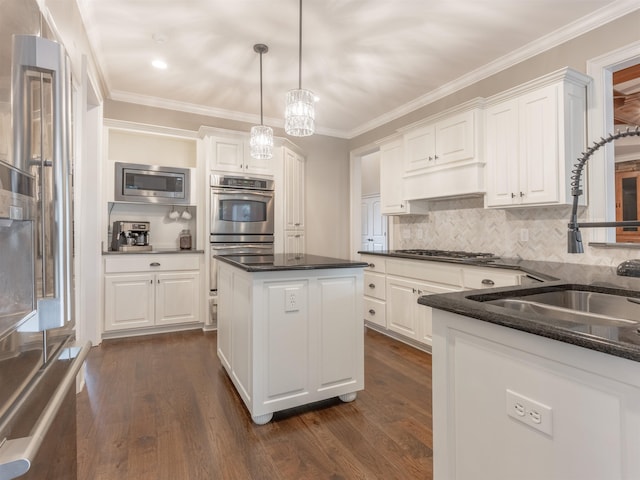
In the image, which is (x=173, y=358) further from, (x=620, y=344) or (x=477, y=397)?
(x=620, y=344)

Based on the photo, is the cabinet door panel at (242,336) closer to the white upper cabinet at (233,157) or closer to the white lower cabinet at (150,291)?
the white lower cabinet at (150,291)

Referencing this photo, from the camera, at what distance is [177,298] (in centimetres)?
387

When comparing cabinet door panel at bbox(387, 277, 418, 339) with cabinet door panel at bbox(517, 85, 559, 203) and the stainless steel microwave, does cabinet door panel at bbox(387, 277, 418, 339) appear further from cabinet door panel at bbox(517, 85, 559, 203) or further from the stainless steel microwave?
the stainless steel microwave

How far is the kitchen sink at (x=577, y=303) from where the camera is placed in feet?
3.65

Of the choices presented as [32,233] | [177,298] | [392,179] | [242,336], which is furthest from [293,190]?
[32,233]

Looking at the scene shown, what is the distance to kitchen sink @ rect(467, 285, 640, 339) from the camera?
111 centimetres

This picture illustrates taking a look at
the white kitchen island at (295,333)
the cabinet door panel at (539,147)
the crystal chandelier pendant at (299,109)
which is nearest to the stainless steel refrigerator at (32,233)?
the white kitchen island at (295,333)

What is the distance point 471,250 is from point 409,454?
2.26 m

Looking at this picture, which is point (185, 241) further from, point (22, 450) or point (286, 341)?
point (22, 450)

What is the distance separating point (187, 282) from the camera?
392cm

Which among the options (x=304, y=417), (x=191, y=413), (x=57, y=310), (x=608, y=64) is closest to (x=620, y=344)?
(x=57, y=310)

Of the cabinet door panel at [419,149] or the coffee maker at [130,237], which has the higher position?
the cabinet door panel at [419,149]

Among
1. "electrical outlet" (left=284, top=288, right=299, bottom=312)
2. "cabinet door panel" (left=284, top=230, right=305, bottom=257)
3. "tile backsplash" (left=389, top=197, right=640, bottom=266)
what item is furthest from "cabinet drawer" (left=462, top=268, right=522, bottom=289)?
"cabinet door panel" (left=284, top=230, right=305, bottom=257)

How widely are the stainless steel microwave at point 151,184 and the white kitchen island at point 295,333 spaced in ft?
6.72
